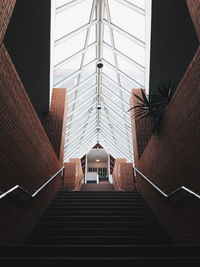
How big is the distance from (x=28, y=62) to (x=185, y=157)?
5004 millimetres

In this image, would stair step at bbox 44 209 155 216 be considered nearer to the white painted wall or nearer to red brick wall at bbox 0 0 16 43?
red brick wall at bbox 0 0 16 43

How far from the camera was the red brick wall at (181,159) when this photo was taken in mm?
2627

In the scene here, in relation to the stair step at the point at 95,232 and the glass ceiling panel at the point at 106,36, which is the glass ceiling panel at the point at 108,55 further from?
the stair step at the point at 95,232

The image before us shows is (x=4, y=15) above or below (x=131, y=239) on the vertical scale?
above

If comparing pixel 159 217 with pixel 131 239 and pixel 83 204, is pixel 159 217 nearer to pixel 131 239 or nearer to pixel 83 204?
pixel 131 239

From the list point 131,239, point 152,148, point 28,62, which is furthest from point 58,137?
point 131,239

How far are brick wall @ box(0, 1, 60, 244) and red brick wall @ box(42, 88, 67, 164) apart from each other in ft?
8.74

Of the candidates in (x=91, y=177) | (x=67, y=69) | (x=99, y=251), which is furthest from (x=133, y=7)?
(x=91, y=177)

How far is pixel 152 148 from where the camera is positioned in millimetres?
4648

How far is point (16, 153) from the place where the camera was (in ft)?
9.94

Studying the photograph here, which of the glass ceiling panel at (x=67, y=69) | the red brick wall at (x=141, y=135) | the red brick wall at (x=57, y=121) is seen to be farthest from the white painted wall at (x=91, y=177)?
the red brick wall at (x=141, y=135)

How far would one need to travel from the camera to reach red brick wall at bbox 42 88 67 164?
6.83m

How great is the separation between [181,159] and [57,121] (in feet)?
17.0

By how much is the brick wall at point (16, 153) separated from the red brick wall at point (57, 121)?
2.66 m
